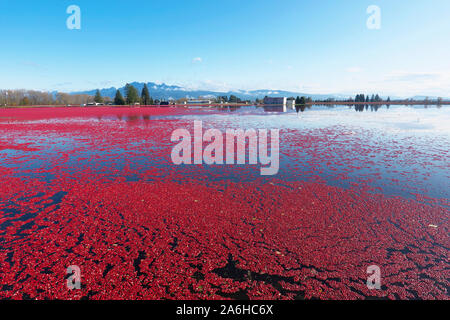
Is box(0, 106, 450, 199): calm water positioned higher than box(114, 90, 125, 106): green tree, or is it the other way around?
box(114, 90, 125, 106): green tree

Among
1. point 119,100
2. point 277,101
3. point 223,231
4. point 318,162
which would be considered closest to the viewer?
point 223,231

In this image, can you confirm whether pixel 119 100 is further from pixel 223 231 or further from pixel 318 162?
pixel 223 231

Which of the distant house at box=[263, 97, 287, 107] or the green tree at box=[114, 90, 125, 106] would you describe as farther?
the distant house at box=[263, 97, 287, 107]

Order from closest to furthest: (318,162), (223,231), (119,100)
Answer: (223,231) → (318,162) → (119,100)

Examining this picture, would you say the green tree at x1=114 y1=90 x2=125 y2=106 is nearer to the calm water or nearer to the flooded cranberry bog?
the calm water

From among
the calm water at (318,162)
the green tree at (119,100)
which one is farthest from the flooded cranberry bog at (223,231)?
the green tree at (119,100)

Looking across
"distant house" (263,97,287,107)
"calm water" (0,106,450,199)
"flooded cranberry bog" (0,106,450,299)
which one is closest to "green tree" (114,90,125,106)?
"distant house" (263,97,287,107)

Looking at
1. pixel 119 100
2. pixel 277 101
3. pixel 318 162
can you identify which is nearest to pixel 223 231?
pixel 318 162

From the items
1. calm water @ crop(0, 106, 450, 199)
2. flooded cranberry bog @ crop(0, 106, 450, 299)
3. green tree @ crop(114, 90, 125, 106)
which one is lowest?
flooded cranberry bog @ crop(0, 106, 450, 299)

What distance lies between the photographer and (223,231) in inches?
289

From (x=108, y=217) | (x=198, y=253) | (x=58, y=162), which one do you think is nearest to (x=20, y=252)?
Answer: (x=108, y=217)

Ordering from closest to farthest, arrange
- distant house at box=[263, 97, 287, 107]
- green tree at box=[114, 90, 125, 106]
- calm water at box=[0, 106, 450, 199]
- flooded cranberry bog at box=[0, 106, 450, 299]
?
Answer: flooded cranberry bog at box=[0, 106, 450, 299], calm water at box=[0, 106, 450, 199], green tree at box=[114, 90, 125, 106], distant house at box=[263, 97, 287, 107]

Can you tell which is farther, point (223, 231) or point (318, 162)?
point (318, 162)

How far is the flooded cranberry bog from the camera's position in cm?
526
